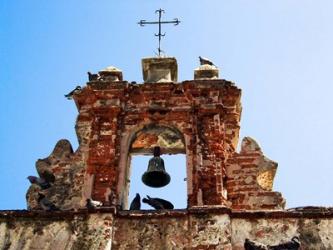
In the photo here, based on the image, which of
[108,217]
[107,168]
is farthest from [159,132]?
[108,217]

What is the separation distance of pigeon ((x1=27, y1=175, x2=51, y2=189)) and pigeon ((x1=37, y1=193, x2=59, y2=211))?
7.0 inches

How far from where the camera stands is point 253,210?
26.3ft

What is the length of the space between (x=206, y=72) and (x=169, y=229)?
2.59m

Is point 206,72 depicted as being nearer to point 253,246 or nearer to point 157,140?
point 157,140

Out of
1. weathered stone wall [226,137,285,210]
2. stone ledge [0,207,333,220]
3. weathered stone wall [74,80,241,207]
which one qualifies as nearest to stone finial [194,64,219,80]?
weathered stone wall [74,80,241,207]

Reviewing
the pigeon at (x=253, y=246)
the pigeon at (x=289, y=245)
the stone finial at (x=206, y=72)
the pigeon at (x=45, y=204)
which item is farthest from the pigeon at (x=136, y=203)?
the stone finial at (x=206, y=72)

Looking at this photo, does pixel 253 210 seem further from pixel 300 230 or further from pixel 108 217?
pixel 108 217

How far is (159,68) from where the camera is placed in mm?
10039

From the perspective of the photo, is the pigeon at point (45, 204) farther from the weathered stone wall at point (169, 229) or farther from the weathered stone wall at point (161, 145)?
the weathered stone wall at point (169, 229)

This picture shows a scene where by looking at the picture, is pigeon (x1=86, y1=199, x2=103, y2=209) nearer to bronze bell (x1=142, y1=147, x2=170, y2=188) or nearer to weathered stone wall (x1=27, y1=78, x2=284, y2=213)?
weathered stone wall (x1=27, y1=78, x2=284, y2=213)

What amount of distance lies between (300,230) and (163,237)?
59.2 inches

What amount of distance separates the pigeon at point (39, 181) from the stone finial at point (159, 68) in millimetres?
2080

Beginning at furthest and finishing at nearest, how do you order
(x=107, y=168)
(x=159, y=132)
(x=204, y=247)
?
(x=159, y=132) → (x=107, y=168) → (x=204, y=247)

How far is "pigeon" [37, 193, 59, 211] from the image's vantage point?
8.32 metres
